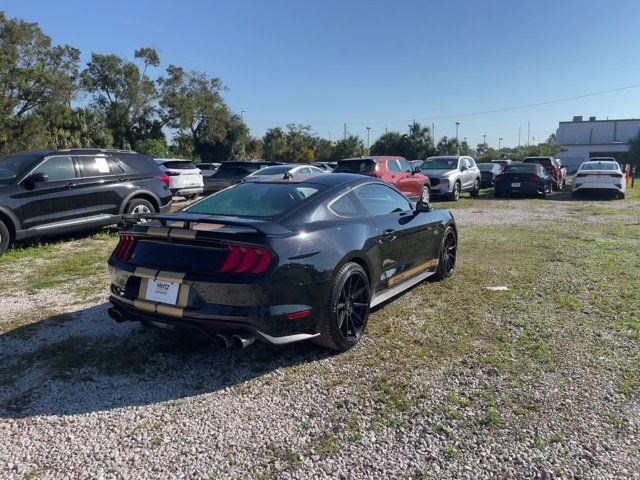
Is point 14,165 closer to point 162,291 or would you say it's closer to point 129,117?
point 162,291

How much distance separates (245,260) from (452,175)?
15.5 meters

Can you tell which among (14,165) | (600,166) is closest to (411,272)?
(14,165)

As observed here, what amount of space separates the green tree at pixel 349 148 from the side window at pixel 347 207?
50.2 m

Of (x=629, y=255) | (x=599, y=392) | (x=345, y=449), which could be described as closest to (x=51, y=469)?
(x=345, y=449)

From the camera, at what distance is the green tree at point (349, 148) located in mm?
54156

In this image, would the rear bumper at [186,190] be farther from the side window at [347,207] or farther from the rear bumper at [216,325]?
the rear bumper at [216,325]

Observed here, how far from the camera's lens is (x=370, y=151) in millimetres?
58094

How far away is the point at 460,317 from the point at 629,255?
4482 millimetres

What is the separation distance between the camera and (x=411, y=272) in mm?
5176

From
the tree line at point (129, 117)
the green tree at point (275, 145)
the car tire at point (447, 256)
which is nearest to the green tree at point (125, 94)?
the tree line at point (129, 117)

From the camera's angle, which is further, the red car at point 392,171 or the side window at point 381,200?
the red car at point 392,171

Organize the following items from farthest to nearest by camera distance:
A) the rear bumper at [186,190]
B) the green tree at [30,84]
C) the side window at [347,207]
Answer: the green tree at [30,84] < the rear bumper at [186,190] < the side window at [347,207]

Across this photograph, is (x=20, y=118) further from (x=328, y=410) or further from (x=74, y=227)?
(x=328, y=410)

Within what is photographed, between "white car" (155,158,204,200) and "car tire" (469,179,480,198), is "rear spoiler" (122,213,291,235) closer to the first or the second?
"white car" (155,158,204,200)
